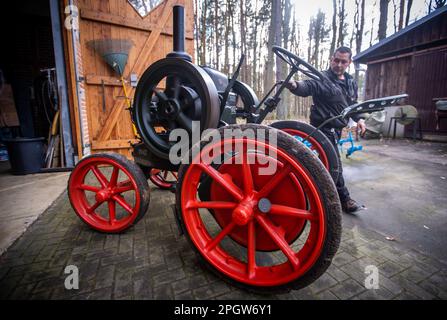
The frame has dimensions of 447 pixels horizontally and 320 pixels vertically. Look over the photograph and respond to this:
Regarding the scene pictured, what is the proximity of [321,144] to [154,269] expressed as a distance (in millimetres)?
1878

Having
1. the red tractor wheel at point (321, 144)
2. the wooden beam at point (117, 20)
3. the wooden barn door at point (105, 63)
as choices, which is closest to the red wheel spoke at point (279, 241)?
the red tractor wheel at point (321, 144)

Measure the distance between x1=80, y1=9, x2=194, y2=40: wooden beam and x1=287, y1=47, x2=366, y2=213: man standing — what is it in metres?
3.48

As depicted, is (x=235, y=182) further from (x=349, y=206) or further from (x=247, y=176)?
(x=349, y=206)

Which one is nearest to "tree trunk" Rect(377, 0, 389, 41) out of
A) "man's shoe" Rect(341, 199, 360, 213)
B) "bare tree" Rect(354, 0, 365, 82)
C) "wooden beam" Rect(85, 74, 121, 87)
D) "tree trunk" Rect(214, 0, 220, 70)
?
"bare tree" Rect(354, 0, 365, 82)

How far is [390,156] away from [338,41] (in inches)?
615

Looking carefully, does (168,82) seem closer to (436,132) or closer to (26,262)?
(26,262)

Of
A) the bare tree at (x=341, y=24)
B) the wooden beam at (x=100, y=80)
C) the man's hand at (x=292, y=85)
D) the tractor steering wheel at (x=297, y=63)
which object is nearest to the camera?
the tractor steering wheel at (x=297, y=63)

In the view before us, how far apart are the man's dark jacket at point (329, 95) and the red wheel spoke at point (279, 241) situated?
1794 millimetres

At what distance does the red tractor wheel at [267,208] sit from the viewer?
3.67 ft

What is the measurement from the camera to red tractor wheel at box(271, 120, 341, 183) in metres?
2.27

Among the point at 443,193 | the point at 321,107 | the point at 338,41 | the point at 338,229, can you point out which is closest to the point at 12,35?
the point at 321,107

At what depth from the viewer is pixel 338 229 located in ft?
3.59

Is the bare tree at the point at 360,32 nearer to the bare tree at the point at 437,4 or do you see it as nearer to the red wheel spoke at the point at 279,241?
Result: the bare tree at the point at 437,4

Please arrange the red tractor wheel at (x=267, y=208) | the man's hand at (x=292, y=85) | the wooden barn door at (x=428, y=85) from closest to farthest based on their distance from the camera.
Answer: the red tractor wheel at (x=267, y=208) → the man's hand at (x=292, y=85) → the wooden barn door at (x=428, y=85)
